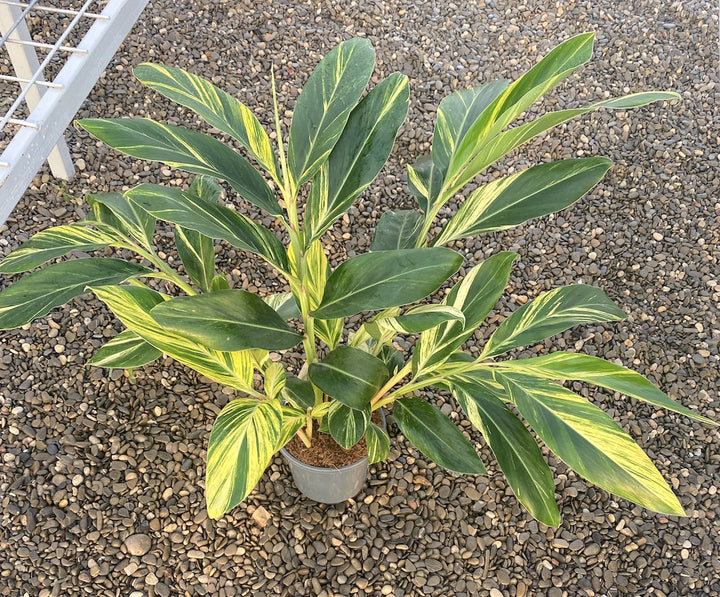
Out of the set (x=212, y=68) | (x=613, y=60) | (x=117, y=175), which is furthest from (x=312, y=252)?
(x=613, y=60)

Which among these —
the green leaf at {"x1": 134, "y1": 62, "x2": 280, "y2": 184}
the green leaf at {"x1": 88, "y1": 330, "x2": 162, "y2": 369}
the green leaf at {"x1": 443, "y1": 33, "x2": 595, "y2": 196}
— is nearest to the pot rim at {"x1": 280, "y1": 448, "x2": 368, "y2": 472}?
the green leaf at {"x1": 88, "y1": 330, "x2": 162, "y2": 369}

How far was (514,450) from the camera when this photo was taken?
0.98 metres

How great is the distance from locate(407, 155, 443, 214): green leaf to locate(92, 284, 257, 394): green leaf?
377 millimetres

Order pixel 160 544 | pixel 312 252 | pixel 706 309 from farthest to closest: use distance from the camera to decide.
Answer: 1. pixel 706 309
2. pixel 160 544
3. pixel 312 252

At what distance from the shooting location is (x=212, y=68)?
7.58ft

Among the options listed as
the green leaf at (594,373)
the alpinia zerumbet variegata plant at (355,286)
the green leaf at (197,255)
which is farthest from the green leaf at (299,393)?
the green leaf at (594,373)

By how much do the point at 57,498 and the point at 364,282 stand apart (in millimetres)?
959

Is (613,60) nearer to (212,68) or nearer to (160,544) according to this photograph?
(212,68)

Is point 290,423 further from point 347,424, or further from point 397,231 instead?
point 397,231

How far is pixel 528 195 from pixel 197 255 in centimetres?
55

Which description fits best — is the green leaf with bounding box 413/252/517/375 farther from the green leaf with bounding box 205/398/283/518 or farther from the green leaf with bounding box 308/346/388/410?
the green leaf with bounding box 205/398/283/518

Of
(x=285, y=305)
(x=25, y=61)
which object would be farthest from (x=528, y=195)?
(x=25, y=61)

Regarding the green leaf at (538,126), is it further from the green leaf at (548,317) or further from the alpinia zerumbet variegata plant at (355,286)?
the green leaf at (548,317)

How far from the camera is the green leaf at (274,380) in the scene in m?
1.10
